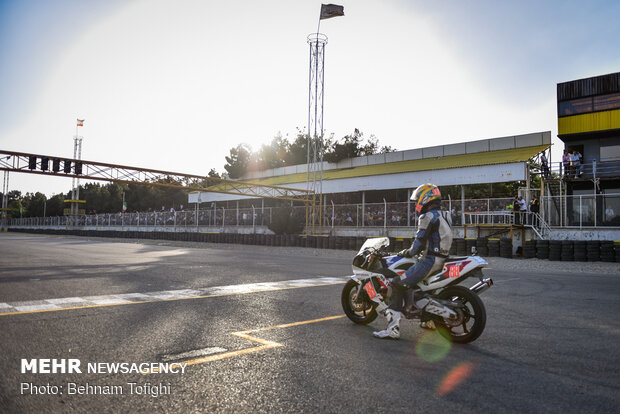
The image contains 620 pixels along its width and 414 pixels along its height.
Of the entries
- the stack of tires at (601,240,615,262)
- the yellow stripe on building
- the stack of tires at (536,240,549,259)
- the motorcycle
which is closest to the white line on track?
the motorcycle

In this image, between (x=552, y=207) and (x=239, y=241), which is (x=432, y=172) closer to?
(x=552, y=207)

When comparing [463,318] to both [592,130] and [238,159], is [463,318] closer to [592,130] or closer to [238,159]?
[592,130]

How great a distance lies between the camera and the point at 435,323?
16.6 ft

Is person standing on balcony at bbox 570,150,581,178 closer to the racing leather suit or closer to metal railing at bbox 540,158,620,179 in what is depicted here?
metal railing at bbox 540,158,620,179

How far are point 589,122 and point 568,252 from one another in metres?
15.8

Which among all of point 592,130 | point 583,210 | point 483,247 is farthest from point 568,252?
point 592,130

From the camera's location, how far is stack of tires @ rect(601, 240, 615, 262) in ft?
54.8

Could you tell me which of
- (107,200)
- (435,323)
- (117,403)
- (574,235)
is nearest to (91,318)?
(117,403)

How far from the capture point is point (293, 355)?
418cm

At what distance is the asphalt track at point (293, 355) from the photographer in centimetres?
306

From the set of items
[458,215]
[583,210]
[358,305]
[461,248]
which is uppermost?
[583,210]

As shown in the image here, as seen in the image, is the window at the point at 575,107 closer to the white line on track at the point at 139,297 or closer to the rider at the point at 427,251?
the white line on track at the point at 139,297

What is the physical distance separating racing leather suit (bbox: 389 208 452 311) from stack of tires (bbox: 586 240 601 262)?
15357mm

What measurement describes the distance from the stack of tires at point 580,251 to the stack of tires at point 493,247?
3104 millimetres
